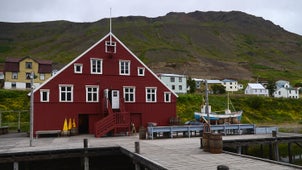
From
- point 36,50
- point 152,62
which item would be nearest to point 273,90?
point 152,62

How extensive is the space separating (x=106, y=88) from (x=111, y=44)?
15.4ft

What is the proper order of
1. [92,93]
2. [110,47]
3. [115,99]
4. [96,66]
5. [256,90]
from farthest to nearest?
[256,90], [110,47], [115,99], [96,66], [92,93]

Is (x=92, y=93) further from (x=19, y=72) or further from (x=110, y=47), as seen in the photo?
(x=19, y=72)

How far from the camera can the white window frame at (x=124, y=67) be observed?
34.4 metres

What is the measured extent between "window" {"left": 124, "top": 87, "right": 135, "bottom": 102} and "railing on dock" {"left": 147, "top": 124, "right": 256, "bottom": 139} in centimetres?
653

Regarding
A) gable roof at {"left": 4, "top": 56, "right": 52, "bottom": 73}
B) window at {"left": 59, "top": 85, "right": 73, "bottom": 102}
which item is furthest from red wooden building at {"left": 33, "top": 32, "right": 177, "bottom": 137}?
gable roof at {"left": 4, "top": 56, "right": 52, "bottom": 73}

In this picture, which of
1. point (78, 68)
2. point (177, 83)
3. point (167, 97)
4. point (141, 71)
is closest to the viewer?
point (78, 68)

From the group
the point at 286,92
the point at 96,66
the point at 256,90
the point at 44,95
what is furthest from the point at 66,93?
the point at 286,92

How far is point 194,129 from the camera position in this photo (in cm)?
2836

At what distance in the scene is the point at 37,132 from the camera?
94.9ft

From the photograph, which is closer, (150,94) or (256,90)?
(150,94)

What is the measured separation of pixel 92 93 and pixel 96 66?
2.83 m

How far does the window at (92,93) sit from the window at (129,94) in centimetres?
315

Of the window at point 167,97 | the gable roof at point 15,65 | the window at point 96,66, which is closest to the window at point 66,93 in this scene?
the window at point 96,66
